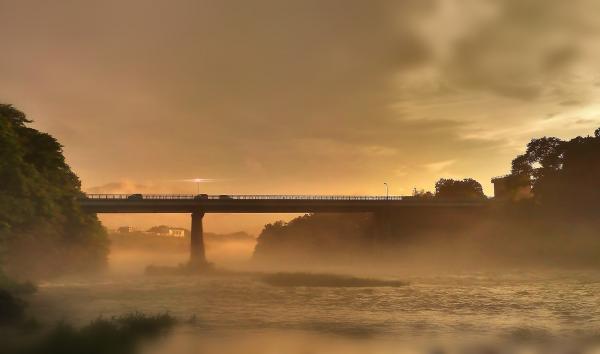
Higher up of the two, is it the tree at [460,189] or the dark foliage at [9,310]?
the tree at [460,189]

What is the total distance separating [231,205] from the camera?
132 meters

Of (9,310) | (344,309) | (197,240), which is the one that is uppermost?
(197,240)

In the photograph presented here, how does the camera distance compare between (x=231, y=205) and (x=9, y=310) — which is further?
(x=231, y=205)

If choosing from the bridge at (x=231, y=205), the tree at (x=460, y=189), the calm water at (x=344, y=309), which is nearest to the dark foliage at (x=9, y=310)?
the calm water at (x=344, y=309)

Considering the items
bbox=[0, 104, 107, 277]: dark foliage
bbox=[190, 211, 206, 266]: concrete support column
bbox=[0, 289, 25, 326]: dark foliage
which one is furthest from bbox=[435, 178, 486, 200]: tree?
bbox=[0, 289, 25, 326]: dark foliage

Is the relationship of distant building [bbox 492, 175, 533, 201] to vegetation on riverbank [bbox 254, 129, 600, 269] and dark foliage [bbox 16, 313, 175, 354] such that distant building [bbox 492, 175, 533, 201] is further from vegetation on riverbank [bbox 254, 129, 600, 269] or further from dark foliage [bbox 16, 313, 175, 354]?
dark foliage [bbox 16, 313, 175, 354]

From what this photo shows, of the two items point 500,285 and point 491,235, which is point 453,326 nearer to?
point 500,285

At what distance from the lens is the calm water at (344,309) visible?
36.8 m

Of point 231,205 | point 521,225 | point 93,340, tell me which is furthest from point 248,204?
point 93,340

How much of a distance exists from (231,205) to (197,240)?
406 inches

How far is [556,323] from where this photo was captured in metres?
42.2

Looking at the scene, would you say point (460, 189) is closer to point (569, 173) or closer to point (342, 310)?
point (569, 173)

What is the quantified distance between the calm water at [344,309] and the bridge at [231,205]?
4338 cm

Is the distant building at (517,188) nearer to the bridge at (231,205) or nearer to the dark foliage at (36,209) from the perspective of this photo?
the bridge at (231,205)
